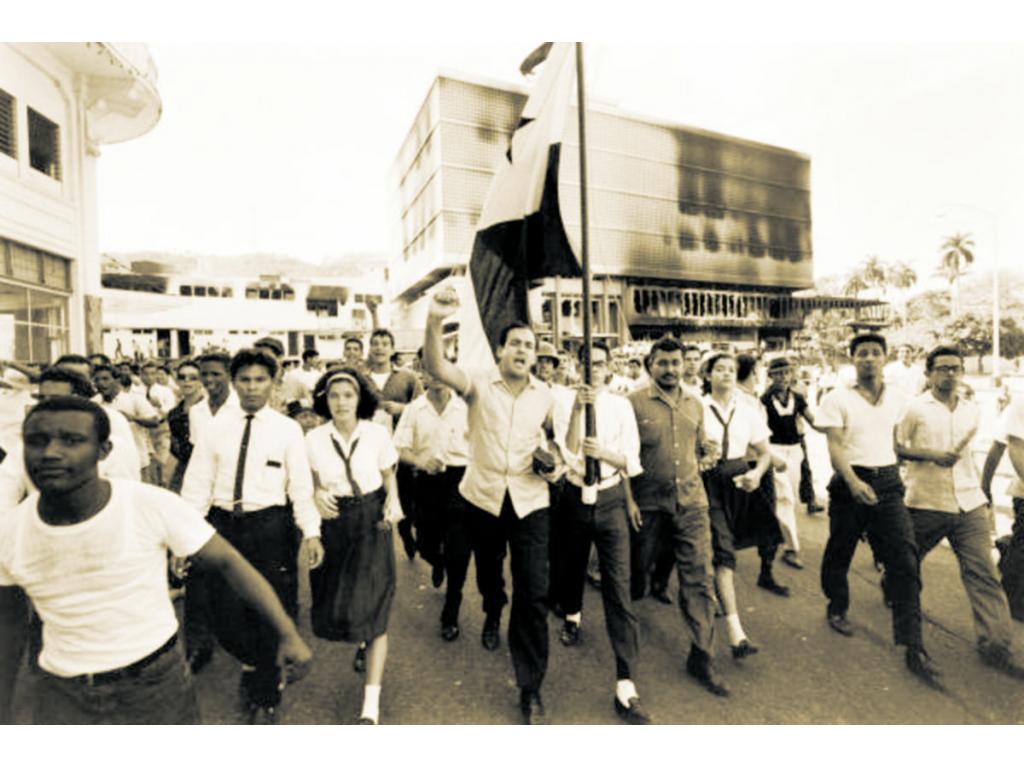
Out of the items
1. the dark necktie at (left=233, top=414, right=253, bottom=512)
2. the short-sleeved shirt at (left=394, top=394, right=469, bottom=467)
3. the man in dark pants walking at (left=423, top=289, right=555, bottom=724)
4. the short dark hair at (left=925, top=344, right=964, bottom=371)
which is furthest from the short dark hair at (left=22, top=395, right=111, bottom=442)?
the short dark hair at (left=925, top=344, right=964, bottom=371)

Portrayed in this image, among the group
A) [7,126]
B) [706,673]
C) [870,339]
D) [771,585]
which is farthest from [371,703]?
[7,126]

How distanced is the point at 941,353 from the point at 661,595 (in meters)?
2.36

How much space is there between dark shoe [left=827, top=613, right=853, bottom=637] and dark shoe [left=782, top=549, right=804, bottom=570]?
983 millimetres

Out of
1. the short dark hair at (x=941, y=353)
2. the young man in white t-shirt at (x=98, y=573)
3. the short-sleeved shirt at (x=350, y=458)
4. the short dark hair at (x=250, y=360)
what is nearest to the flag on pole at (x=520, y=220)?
the short-sleeved shirt at (x=350, y=458)

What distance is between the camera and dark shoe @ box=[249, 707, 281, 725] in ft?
8.52

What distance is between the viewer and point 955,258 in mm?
3760

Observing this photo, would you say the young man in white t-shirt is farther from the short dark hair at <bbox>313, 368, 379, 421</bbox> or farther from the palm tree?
the palm tree

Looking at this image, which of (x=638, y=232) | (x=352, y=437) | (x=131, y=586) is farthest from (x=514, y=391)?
(x=638, y=232)

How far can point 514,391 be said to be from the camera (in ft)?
9.53

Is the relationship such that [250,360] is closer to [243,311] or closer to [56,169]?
[56,169]

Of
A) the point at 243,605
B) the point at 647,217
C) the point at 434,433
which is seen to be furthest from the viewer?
the point at 647,217

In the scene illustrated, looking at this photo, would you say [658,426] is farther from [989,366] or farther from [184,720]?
[989,366]

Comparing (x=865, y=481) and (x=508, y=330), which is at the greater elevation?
(x=508, y=330)

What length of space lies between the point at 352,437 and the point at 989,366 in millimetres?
4738
